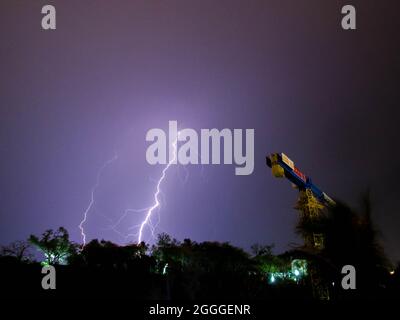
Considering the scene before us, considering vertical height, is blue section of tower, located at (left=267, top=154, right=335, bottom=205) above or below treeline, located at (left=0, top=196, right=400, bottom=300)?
above

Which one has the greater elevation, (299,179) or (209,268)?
(299,179)

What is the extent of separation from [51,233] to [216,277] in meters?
20.7

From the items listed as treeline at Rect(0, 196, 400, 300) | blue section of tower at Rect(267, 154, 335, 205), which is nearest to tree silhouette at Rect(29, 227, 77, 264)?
treeline at Rect(0, 196, 400, 300)

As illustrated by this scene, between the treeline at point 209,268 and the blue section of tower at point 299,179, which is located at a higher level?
the blue section of tower at point 299,179

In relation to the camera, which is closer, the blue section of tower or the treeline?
the treeline

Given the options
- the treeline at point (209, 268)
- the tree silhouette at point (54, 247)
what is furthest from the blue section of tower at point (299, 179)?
the tree silhouette at point (54, 247)

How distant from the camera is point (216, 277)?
101ft

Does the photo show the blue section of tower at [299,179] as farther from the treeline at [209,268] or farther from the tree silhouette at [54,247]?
the tree silhouette at [54,247]

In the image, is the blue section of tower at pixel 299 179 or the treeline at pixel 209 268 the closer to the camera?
the treeline at pixel 209 268

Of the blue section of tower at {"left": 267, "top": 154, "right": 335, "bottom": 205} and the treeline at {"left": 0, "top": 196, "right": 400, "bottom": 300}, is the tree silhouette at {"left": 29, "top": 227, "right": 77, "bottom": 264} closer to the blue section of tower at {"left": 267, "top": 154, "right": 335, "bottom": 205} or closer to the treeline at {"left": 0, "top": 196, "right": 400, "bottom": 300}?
the treeline at {"left": 0, "top": 196, "right": 400, "bottom": 300}

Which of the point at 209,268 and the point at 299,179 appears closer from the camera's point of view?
the point at 299,179
